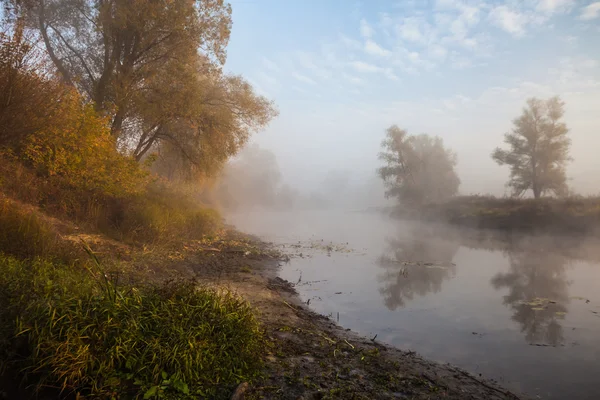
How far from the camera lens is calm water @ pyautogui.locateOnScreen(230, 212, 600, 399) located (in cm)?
670

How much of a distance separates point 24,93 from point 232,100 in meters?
12.9

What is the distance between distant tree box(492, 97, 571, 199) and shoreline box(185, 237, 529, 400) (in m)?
44.3

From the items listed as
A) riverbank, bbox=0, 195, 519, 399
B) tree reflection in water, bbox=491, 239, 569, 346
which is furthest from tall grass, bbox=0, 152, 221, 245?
tree reflection in water, bbox=491, 239, 569, 346

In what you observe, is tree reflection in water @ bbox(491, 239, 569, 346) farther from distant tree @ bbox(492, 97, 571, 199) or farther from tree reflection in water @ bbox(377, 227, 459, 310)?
distant tree @ bbox(492, 97, 571, 199)

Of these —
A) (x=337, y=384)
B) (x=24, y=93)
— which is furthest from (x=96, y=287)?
(x=24, y=93)

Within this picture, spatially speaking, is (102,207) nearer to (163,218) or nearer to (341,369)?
(163,218)

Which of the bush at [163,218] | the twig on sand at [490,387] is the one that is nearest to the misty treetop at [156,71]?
the bush at [163,218]

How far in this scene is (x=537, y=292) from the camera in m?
12.2

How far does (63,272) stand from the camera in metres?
6.46

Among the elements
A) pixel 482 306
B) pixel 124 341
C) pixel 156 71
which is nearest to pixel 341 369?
pixel 124 341

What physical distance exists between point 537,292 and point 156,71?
19.8 meters

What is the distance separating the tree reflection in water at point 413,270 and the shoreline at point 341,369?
3.71 m

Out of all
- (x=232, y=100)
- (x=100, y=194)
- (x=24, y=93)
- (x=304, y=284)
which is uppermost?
(x=232, y=100)

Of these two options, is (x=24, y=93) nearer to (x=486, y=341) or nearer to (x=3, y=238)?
(x=3, y=238)
